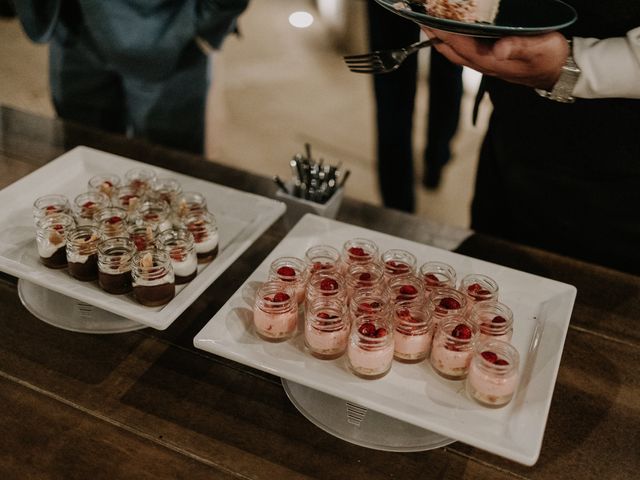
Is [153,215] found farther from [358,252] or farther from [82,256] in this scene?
[358,252]

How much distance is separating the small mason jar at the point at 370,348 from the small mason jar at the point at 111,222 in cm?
54

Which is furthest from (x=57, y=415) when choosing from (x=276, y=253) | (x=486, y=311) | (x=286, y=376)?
(x=486, y=311)

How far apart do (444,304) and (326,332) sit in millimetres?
239

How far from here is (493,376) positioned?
1.10m

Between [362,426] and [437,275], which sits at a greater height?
[437,275]

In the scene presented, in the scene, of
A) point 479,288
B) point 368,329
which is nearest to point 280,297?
point 368,329

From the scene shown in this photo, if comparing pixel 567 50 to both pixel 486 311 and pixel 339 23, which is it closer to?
pixel 486 311

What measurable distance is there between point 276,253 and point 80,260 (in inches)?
15.5

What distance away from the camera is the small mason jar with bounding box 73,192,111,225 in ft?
4.88

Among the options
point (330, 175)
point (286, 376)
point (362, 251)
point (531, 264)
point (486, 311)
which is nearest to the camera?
point (286, 376)

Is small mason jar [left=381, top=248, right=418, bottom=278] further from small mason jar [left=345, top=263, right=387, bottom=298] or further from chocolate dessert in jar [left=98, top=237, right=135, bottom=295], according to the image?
chocolate dessert in jar [left=98, top=237, right=135, bottom=295]

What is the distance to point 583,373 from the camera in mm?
1330

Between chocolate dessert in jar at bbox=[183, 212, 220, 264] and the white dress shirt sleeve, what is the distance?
0.79 metres

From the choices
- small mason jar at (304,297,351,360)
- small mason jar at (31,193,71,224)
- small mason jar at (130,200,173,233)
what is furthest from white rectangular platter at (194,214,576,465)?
small mason jar at (31,193,71,224)
